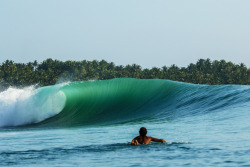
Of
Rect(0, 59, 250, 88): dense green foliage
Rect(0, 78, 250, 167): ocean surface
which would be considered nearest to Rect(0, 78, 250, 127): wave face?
Rect(0, 78, 250, 167): ocean surface

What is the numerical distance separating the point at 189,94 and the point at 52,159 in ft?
45.8

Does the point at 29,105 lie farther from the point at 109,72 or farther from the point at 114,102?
the point at 109,72

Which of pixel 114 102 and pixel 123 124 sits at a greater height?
pixel 114 102

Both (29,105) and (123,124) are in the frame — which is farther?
(29,105)

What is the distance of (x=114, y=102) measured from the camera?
982 inches

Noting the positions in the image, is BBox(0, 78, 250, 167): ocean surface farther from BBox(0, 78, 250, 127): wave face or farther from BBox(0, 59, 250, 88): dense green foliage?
BBox(0, 59, 250, 88): dense green foliage

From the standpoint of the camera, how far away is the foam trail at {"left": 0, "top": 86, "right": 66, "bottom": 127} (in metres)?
23.2

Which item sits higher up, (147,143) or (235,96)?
(235,96)

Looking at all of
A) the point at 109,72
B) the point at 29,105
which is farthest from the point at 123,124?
the point at 109,72

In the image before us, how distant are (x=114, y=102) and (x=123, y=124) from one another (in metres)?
6.37

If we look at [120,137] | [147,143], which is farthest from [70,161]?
[120,137]

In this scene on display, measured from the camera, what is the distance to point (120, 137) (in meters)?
13.0

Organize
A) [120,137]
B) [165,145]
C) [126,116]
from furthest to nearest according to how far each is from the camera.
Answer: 1. [126,116]
2. [120,137]
3. [165,145]

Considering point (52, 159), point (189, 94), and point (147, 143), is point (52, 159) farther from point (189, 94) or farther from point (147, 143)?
point (189, 94)
